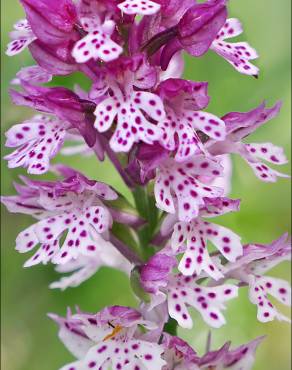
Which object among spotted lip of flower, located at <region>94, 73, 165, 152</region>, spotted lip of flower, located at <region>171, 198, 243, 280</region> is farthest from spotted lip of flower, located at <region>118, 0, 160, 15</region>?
spotted lip of flower, located at <region>171, 198, 243, 280</region>

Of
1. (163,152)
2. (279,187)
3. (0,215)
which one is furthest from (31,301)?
(163,152)

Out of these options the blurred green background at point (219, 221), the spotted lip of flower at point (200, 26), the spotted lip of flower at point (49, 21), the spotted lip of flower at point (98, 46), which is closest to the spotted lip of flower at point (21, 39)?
the spotted lip of flower at point (49, 21)

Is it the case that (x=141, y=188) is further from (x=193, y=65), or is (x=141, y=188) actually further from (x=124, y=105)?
(x=193, y=65)

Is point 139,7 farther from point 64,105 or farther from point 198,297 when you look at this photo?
point 198,297

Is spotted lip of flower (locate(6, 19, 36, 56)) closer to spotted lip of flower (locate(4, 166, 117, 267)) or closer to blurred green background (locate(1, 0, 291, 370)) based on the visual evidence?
spotted lip of flower (locate(4, 166, 117, 267))

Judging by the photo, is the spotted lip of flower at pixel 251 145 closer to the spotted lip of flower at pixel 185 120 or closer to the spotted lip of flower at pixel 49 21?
the spotted lip of flower at pixel 185 120
